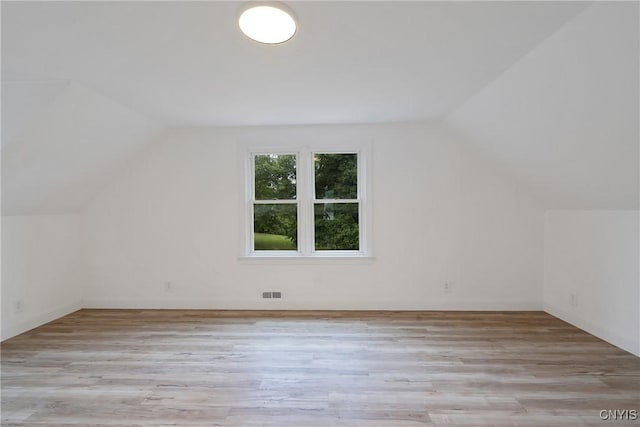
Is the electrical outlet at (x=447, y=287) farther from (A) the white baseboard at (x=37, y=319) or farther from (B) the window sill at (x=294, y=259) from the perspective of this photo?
(A) the white baseboard at (x=37, y=319)

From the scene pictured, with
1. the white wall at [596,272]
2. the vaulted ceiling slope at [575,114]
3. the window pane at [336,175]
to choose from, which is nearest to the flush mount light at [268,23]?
the vaulted ceiling slope at [575,114]

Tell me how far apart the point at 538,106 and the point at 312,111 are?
1.97 m

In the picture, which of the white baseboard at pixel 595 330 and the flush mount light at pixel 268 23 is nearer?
the flush mount light at pixel 268 23

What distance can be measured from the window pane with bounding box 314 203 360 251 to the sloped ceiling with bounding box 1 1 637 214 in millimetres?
1071

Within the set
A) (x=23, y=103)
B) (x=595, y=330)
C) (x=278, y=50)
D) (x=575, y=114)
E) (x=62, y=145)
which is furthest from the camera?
(x=595, y=330)

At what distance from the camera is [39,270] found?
11.2 ft

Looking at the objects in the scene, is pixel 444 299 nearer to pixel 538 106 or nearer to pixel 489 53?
pixel 538 106

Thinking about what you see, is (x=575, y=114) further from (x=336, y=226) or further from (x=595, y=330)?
(x=336, y=226)

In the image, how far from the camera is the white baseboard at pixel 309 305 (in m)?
3.77

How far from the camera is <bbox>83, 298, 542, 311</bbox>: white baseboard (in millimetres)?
3766

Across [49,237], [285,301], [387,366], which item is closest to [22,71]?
[49,237]

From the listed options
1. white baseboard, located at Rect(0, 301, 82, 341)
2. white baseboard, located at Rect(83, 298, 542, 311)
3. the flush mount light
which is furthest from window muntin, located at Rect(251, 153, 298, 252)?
white baseboard, located at Rect(0, 301, 82, 341)

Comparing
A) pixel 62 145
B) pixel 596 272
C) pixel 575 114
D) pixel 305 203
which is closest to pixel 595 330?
pixel 596 272

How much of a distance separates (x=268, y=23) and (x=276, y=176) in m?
2.37
